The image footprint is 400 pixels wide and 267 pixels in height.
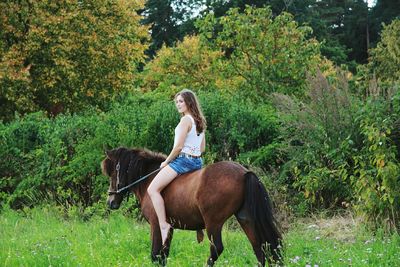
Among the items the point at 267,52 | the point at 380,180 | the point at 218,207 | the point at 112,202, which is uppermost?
the point at 267,52

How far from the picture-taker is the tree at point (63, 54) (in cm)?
1930

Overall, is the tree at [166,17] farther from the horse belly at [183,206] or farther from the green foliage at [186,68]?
the horse belly at [183,206]

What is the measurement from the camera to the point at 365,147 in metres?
9.64

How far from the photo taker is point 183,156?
7137 mm

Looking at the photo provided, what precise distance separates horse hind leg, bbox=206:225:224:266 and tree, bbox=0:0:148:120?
13.2m

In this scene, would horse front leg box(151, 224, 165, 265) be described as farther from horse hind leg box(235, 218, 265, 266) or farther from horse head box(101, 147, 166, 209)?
horse hind leg box(235, 218, 265, 266)

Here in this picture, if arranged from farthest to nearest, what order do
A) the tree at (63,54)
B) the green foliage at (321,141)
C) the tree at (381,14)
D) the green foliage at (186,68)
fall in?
the tree at (381,14) → the green foliage at (186,68) → the tree at (63,54) → the green foliage at (321,141)

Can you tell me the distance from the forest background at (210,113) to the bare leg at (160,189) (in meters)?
3.33

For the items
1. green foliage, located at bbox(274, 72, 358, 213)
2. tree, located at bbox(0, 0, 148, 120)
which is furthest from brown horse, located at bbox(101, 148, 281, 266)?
tree, located at bbox(0, 0, 148, 120)

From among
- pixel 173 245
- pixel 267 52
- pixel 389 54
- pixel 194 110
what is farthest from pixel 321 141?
pixel 389 54

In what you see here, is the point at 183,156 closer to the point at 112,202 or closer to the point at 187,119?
the point at 187,119

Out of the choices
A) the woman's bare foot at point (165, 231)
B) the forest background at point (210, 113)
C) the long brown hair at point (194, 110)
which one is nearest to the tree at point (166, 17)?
the forest background at point (210, 113)

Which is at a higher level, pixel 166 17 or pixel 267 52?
pixel 166 17

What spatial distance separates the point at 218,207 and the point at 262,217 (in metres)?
0.54
